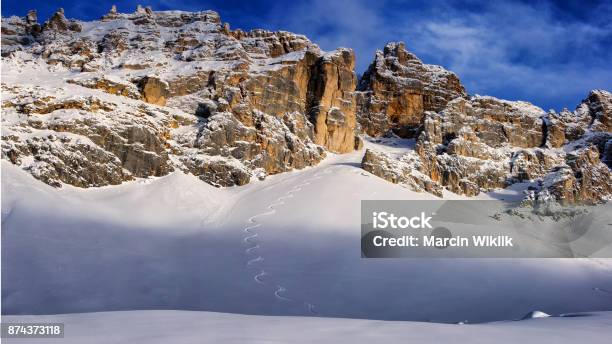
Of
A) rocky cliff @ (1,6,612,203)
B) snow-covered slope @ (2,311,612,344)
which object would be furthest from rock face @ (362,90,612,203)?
snow-covered slope @ (2,311,612,344)

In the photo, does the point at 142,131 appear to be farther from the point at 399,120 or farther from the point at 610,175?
the point at 610,175

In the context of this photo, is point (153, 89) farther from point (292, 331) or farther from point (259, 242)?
point (292, 331)

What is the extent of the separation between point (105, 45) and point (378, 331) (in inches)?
3354

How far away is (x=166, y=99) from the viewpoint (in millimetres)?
69812

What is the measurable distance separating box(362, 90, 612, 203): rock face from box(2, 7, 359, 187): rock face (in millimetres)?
14187

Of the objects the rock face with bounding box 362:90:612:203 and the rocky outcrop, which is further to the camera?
the rock face with bounding box 362:90:612:203

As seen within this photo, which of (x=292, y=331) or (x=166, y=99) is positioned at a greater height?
(x=166, y=99)

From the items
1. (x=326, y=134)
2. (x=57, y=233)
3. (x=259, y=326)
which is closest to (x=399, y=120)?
(x=326, y=134)

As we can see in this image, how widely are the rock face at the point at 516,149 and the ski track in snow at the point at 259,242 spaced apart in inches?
458

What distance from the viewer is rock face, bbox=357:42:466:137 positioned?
97.4 m

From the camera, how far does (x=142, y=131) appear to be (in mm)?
55656

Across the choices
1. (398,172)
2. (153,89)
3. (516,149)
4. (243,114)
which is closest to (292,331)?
(243,114)

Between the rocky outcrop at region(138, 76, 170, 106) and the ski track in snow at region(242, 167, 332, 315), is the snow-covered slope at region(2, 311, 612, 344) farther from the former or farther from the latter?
the rocky outcrop at region(138, 76, 170, 106)

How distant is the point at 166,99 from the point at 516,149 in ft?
192
